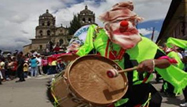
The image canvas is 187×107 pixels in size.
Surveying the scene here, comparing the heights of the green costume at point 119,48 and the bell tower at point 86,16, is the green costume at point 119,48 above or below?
below

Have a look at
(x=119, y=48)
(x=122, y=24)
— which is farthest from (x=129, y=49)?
(x=122, y=24)

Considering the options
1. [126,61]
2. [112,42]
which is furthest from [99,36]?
[126,61]

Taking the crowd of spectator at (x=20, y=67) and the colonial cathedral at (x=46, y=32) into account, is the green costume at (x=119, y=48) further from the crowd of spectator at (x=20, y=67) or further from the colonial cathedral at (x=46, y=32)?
the colonial cathedral at (x=46, y=32)

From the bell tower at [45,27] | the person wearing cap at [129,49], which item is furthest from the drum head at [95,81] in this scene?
the bell tower at [45,27]

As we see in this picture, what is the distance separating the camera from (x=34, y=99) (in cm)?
923

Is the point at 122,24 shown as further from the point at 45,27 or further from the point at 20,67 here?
the point at 45,27

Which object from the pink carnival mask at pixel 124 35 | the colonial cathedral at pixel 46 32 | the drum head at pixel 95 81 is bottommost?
the drum head at pixel 95 81

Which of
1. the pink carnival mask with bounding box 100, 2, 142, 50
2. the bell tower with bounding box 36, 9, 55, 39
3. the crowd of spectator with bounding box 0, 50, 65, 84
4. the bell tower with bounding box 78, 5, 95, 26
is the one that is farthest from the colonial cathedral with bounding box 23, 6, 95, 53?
the pink carnival mask with bounding box 100, 2, 142, 50

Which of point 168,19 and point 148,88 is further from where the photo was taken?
point 168,19

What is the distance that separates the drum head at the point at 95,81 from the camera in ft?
7.62

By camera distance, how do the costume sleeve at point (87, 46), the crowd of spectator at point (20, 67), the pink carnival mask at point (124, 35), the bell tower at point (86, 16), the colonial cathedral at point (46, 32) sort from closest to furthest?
the pink carnival mask at point (124, 35) → the costume sleeve at point (87, 46) → the crowd of spectator at point (20, 67) → the bell tower at point (86, 16) → the colonial cathedral at point (46, 32)

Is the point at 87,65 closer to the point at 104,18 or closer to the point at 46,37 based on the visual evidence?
the point at 104,18

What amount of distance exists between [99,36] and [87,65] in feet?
1.99

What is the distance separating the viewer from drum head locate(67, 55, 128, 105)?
232cm
